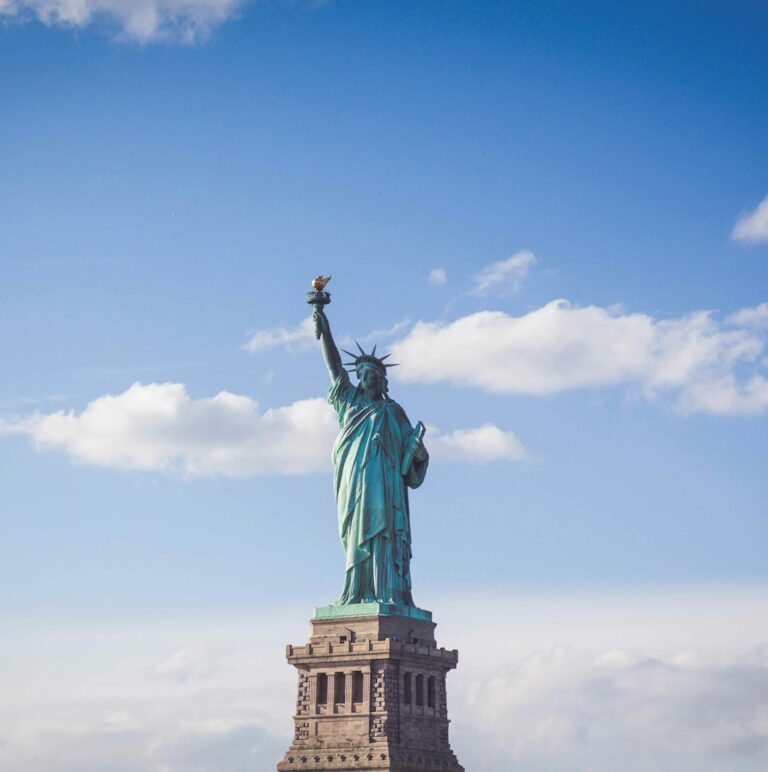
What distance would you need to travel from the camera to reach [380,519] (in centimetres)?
7594

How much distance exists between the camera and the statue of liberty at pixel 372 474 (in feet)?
249

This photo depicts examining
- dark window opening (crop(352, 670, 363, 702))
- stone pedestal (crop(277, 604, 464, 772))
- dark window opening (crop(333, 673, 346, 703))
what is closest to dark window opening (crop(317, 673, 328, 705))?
stone pedestal (crop(277, 604, 464, 772))

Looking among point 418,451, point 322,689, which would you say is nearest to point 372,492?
point 418,451

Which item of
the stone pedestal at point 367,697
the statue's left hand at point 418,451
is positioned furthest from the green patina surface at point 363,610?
the statue's left hand at point 418,451

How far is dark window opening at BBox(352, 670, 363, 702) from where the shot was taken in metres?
73.4

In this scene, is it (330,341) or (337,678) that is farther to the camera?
(330,341)

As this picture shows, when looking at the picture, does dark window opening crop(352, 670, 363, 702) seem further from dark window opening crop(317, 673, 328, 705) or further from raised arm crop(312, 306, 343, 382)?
raised arm crop(312, 306, 343, 382)

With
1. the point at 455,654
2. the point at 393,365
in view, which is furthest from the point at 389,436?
the point at 455,654

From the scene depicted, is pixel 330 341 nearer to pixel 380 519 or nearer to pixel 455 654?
pixel 380 519

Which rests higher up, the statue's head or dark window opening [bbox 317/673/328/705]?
the statue's head

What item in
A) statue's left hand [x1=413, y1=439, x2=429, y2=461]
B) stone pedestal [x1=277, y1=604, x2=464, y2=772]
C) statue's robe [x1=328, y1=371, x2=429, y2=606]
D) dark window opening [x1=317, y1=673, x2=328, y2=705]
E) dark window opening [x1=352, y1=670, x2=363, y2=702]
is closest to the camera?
stone pedestal [x1=277, y1=604, x2=464, y2=772]

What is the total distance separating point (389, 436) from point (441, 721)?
39.5ft

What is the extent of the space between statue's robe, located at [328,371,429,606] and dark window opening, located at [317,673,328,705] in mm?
3183

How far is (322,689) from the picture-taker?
7419cm
